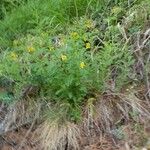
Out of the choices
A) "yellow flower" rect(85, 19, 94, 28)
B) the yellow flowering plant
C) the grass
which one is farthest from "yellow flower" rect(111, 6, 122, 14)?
the yellow flowering plant

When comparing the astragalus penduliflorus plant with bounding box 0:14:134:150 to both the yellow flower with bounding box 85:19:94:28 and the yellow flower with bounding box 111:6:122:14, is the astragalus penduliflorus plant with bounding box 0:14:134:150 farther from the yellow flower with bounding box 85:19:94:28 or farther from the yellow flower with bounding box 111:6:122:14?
the yellow flower with bounding box 111:6:122:14

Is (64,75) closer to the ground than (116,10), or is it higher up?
higher up

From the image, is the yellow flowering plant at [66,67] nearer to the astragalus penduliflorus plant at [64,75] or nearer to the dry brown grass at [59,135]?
the astragalus penduliflorus plant at [64,75]

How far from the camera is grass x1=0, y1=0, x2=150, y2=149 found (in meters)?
3.51

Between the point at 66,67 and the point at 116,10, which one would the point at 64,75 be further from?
the point at 116,10

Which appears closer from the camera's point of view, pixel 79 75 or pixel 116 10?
pixel 79 75

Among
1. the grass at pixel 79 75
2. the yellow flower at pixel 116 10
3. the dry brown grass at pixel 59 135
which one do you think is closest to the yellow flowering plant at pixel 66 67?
the grass at pixel 79 75

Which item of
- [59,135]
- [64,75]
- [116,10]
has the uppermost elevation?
[64,75]

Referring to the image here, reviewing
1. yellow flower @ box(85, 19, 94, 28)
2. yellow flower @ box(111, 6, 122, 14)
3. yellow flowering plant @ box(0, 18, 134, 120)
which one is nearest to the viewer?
yellow flowering plant @ box(0, 18, 134, 120)

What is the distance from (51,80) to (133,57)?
31.5 inches

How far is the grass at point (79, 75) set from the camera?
3.51 m

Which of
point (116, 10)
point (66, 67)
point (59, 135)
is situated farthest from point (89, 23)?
point (59, 135)

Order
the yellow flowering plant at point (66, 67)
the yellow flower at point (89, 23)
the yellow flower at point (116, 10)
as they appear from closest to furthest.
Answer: the yellow flowering plant at point (66, 67) < the yellow flower at point (89, 23) < the yellow flower at point (116, 10)

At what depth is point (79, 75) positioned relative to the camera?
3438mm
